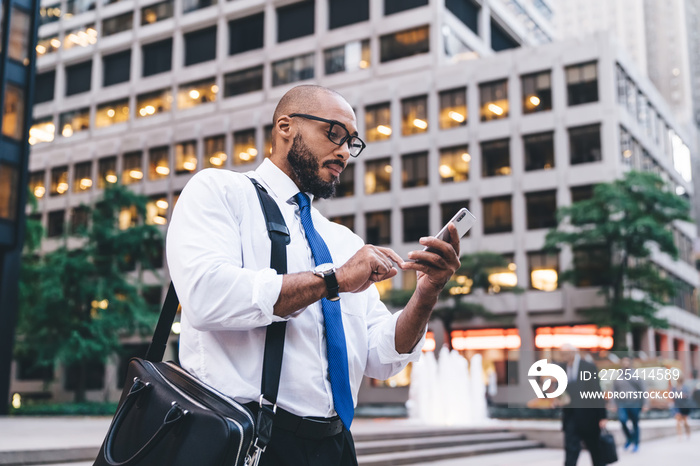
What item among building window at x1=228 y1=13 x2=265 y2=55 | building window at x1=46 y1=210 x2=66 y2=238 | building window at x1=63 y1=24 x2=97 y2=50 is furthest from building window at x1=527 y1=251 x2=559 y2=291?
building window at x1=63 y1=24 x2=97 y2=50

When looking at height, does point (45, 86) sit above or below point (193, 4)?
below

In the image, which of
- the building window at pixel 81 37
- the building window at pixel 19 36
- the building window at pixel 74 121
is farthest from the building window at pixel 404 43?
the building window at pixel 81 37

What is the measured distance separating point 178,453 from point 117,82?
5982 centimetres

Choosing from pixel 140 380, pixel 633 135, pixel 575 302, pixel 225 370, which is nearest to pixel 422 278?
pixel 225 370

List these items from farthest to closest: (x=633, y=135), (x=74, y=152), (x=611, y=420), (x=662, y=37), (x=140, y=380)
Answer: (x=662, y=37) < (x=74, y=152) < (x=633, y=135) < (x=611, y=420) < (x=140, y=380)

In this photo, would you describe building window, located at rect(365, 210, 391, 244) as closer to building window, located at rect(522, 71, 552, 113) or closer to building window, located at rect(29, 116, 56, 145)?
building window, located at rect(522, 71, 552, 113)

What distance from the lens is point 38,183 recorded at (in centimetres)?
5838

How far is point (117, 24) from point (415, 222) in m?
30.5

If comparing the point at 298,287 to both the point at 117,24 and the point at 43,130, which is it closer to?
the point at 117,24

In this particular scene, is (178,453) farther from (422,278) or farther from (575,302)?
(575,302)

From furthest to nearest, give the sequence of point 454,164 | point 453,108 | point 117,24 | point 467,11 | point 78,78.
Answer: point 78,78 → point 117,24 → point 467,11 → point 453,108 → point 454,164

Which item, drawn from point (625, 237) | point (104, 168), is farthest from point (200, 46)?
point (625, 237)

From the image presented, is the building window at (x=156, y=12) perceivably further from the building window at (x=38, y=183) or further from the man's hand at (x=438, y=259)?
the man's hand at (x=438, y=259)

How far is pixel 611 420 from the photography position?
84.6 feet
